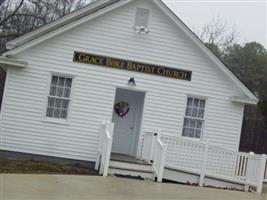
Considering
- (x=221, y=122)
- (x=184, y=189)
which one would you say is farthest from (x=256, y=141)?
(x=184, y=189)

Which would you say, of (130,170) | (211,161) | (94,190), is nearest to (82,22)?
(130,170)

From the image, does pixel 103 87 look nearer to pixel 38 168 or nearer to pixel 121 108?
pixel 121 108

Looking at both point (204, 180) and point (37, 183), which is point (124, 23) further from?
point (37, 183)

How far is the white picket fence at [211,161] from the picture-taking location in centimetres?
1741

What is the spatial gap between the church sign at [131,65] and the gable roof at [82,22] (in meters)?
1.04

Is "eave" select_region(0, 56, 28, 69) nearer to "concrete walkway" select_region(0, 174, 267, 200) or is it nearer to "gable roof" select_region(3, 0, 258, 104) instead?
"gable roof" select_region(3, 0, 258, 104)

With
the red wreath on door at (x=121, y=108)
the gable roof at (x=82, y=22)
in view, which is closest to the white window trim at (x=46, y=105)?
the gable roof at (x=82, y=22)

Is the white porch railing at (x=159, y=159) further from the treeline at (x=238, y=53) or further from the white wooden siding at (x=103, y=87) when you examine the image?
the treeline at (x=238, y=53)

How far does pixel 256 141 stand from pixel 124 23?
17.6 meters

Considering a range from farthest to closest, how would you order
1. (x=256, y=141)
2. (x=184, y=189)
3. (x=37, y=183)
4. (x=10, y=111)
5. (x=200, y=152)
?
(x=256, y=141), (x=10, y=111), (x=200, y=152), (x=184, y=189), (x=37, y=183)

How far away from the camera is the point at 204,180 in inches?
694

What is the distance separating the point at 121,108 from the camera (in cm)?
2069

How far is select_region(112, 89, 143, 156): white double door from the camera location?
20.8m

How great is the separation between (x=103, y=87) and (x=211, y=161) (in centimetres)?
475
